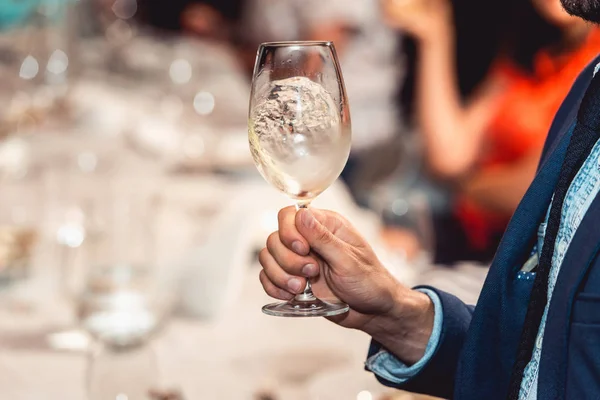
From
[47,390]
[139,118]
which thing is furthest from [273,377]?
[139,118]

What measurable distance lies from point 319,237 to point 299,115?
0.36 feet

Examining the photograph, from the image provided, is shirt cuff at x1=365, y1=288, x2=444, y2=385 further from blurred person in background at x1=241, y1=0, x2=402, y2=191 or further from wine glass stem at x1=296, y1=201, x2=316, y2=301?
blurred person in background at x1=241, y1=0, x2=402, y2=191

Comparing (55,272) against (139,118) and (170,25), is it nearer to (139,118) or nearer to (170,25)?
(139,118)

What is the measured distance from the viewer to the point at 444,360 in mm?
972

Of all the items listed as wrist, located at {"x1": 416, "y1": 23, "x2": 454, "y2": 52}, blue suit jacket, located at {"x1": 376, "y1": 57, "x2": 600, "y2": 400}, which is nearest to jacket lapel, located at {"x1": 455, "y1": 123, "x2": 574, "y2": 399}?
blue suit jacket, located at {"x1": 376, "y1": 57, "x2": 600, "y2": 400}

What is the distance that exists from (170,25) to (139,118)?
402cm

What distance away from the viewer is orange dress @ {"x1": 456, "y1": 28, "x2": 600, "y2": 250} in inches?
121

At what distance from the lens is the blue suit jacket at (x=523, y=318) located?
27.2 inches

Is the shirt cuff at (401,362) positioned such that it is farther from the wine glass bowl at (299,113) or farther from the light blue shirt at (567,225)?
the wine glass bowl at (299,113)

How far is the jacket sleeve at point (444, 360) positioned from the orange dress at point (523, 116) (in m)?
1.74

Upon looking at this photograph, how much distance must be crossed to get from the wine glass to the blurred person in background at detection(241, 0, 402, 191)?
3.90 m

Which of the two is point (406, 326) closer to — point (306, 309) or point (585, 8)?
point (306, 309)

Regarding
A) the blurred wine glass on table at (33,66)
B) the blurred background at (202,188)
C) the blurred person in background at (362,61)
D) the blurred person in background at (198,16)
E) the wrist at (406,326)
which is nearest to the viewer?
the wrist at (406,326)

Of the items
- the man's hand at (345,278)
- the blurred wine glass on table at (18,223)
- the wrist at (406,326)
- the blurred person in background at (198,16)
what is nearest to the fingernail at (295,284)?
the man's hand at (345,278)
